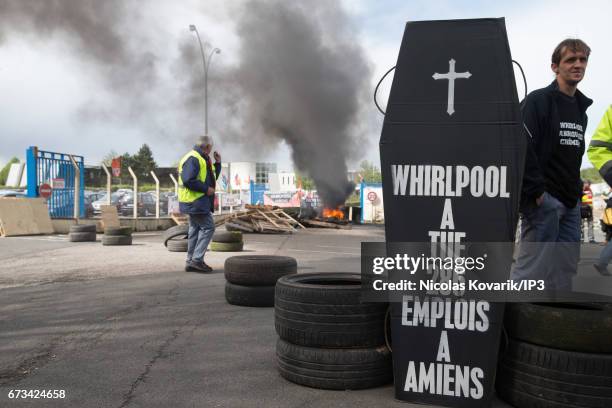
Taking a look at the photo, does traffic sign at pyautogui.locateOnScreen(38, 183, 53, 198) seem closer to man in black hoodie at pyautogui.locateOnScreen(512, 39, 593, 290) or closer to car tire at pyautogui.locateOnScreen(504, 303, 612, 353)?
man in black hoodie at pyautogui.locateOnScreen(512, 39, 593, 290)

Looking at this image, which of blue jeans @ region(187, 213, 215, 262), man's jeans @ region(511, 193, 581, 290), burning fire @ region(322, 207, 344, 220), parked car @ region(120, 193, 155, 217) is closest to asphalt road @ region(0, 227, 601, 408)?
blue jeans @ region(187, 213, 215, 262)

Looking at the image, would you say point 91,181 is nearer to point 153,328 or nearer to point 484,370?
point 153,328

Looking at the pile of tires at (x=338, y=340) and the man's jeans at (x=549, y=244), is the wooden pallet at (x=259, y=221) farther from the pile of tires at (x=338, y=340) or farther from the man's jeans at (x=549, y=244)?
the pile of tires at (x=338, y=340)

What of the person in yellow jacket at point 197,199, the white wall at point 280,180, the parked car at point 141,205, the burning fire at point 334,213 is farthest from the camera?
the white wall at point 280,180

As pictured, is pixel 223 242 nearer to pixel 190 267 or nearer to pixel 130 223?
pixel 190 267

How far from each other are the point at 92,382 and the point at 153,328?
129 cm

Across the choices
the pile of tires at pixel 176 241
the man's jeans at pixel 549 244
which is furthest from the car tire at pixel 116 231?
the man's jeans at pixel 549 244

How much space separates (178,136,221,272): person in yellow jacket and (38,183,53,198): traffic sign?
10.4 m

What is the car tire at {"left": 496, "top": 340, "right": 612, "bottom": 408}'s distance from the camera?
238 centimetres

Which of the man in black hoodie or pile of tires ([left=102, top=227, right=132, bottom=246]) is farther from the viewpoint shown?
pile of tires ([left=102, top=227, right=132, bottom=246])

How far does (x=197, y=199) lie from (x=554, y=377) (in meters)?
5.67

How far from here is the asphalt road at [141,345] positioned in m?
2.78

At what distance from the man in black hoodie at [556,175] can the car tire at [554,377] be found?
2.41 feet

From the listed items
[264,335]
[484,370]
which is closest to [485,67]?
[484,370]
